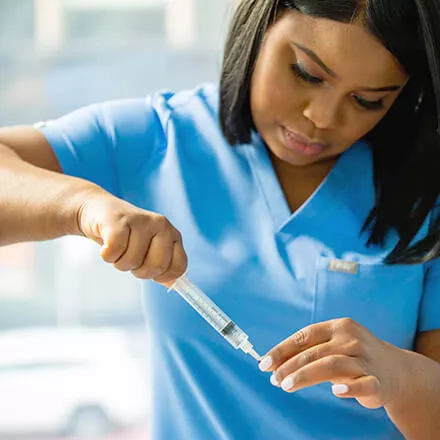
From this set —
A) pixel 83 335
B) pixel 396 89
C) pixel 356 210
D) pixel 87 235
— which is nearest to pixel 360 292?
pixel 356 210

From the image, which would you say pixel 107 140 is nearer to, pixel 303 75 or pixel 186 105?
pixel 186 105

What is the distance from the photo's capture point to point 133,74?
61.6 inches

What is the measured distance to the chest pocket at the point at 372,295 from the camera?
Result: 3.20 feet

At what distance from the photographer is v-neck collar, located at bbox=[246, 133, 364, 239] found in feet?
3.35

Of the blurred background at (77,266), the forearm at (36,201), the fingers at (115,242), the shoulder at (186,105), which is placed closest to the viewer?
the fingers at (115,242)

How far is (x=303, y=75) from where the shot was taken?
0.94m

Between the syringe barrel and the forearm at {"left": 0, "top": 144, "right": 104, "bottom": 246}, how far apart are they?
0.12 metres

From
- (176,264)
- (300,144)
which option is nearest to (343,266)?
(300,144)

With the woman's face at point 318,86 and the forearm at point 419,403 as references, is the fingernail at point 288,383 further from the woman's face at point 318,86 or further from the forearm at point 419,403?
the woman's face at point 318,86

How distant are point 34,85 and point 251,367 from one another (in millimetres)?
791

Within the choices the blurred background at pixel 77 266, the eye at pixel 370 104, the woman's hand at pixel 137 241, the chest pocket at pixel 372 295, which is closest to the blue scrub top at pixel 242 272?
the chest pocket at pixel 372 295

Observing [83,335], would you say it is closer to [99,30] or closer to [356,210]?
[99,30]

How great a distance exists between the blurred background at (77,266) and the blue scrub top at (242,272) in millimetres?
513

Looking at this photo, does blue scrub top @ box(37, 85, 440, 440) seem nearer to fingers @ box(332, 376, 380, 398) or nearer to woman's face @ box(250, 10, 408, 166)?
woman's face @ box(250, 10, 408, 166)
